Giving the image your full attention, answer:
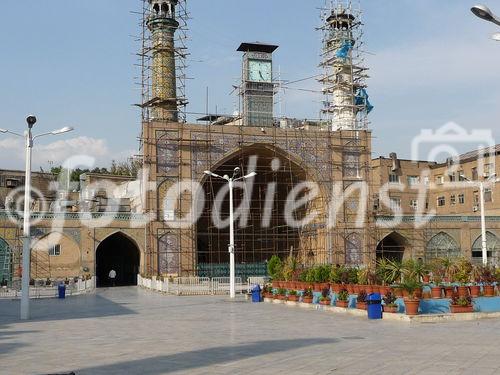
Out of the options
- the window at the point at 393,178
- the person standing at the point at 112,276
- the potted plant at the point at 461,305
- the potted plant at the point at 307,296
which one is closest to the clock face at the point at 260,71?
the person standing at the point at 112,276

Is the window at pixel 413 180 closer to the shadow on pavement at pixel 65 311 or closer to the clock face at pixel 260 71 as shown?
the clock face at pixel 260 71

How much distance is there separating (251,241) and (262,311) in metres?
29.4

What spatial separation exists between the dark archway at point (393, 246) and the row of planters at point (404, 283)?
80.2ft

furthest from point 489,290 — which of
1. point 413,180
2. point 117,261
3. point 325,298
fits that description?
point 413,180

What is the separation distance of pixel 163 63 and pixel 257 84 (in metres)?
6.93

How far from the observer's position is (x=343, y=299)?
824 inches

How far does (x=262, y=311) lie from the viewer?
21.8 m

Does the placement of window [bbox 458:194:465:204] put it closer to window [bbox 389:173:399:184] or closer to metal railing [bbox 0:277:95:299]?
window [bbox 389:173:399:184]

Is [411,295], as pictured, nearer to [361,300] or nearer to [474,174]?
[361,300]

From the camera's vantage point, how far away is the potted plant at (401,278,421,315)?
687 inches

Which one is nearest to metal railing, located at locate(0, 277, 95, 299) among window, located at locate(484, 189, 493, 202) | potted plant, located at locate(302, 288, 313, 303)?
potted plant, located at locate(302, 288, 313, 303)

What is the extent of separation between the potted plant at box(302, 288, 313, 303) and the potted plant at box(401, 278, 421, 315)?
5.55 meters

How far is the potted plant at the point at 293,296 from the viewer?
24656 millimetres

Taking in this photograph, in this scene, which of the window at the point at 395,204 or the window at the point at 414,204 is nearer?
the window at the point at 395,204
